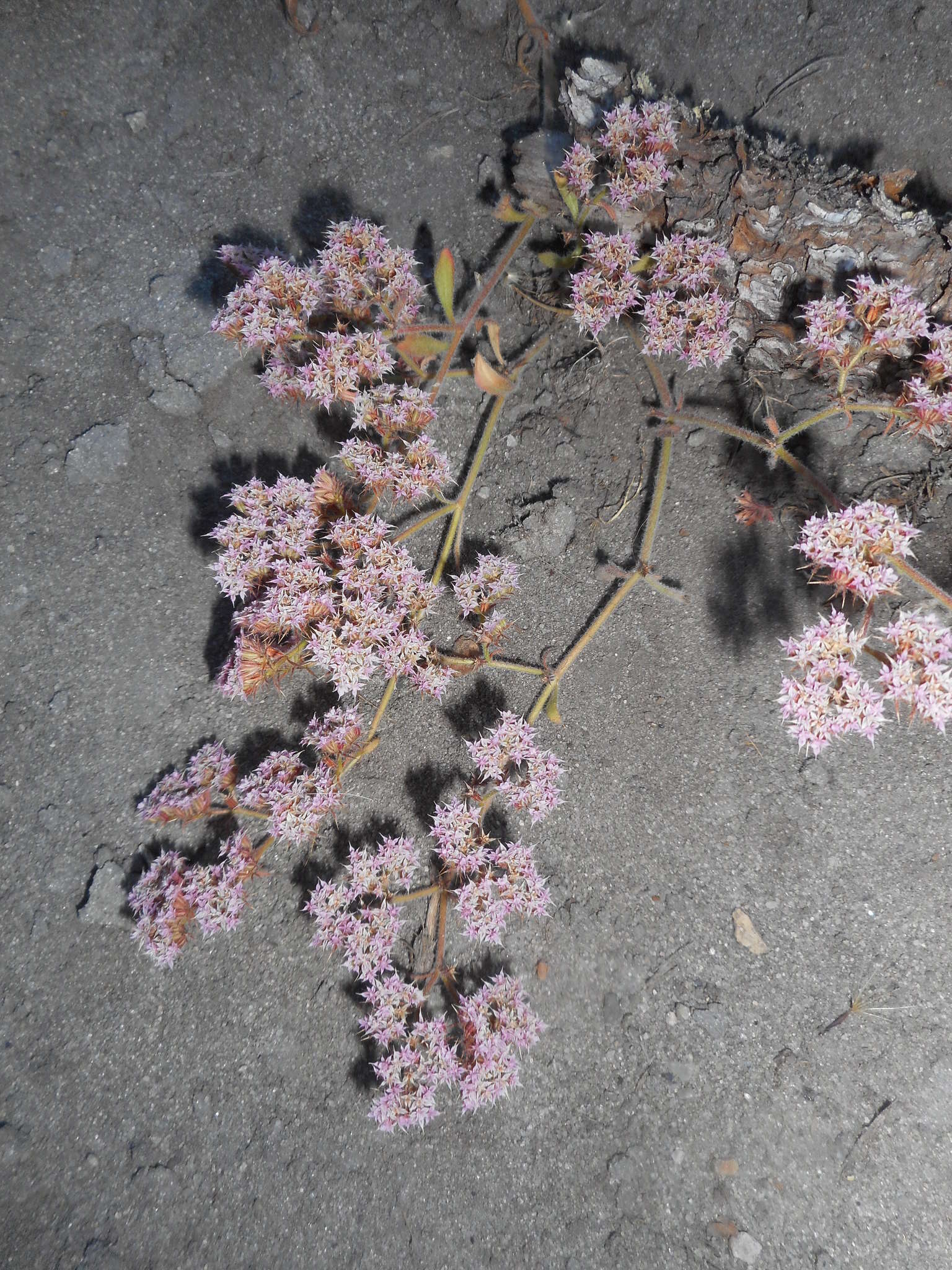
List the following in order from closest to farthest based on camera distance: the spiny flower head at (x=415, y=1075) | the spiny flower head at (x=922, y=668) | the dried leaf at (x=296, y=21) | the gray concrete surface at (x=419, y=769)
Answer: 1. the spiny flower head at (x=922, y=668)
2. the spiny flower head at (x=415, y=1075)
3. the gray concrete surface at (x=419, y=769)
4. the dried leaf at (x=296, y=21)

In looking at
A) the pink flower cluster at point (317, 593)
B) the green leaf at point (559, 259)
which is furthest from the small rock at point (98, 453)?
the green leaf at point (559, 259)

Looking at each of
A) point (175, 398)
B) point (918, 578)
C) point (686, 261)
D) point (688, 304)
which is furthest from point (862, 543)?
point (175, 398)

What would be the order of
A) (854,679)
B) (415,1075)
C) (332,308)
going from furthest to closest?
1. (332,308)
2. (415,1075)
3. (854,679)

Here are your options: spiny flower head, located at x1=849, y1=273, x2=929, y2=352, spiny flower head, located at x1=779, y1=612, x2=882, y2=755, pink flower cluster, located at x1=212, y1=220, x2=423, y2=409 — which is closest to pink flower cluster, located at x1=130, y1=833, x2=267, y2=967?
pink flower cluster, located at x1=212, y1=220, x2=423, y2=409

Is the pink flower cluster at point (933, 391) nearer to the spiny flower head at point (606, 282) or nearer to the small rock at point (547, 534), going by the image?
the spiny flower head at point (606, 282)

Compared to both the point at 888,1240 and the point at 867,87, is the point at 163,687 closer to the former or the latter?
the point at 888,1240

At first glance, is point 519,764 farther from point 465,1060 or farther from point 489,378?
point 489,378

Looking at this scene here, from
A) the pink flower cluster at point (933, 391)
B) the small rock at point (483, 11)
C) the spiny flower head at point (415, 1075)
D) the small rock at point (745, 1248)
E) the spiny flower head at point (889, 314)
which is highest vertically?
the small rock at point (483, 11)

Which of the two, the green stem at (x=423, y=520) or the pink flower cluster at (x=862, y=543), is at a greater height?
the pink flower cluster at (x=862, y=543)
